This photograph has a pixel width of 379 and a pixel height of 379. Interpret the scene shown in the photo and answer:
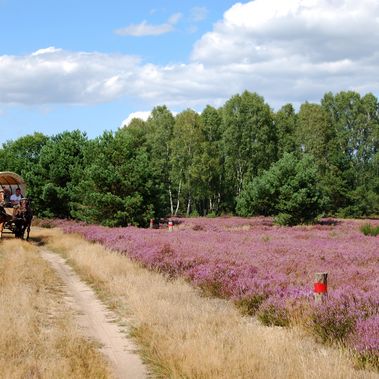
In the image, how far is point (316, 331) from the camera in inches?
329

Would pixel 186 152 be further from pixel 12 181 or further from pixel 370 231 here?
pixel 370 231

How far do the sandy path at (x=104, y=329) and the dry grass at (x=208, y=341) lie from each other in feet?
0.80

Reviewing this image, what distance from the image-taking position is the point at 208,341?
7.36 metres

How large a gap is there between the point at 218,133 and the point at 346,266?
185 ft

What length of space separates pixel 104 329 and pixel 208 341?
109 inches

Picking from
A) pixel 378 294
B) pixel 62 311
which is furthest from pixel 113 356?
pixel 378 294

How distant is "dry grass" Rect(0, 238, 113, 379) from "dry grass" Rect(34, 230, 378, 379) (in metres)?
1.00

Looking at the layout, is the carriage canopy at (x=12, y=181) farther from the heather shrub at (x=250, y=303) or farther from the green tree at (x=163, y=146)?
the green tree at (x=163, y=146)

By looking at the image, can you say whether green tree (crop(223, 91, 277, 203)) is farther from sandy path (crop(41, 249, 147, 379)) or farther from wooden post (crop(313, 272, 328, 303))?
wooden post (crop(313, 272, 328, 303))

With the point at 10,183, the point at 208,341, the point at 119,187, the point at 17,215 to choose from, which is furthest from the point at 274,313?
the point at 119,187

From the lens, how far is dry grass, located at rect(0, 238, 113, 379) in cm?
645

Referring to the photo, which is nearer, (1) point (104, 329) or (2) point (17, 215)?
(1) point (104, 329)

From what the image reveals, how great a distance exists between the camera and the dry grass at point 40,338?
6.45 m

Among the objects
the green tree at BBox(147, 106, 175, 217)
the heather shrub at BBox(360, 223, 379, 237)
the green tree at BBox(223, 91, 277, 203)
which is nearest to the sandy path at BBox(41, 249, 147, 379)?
the heather shrub at BBox(360, 223, 379, 237)
